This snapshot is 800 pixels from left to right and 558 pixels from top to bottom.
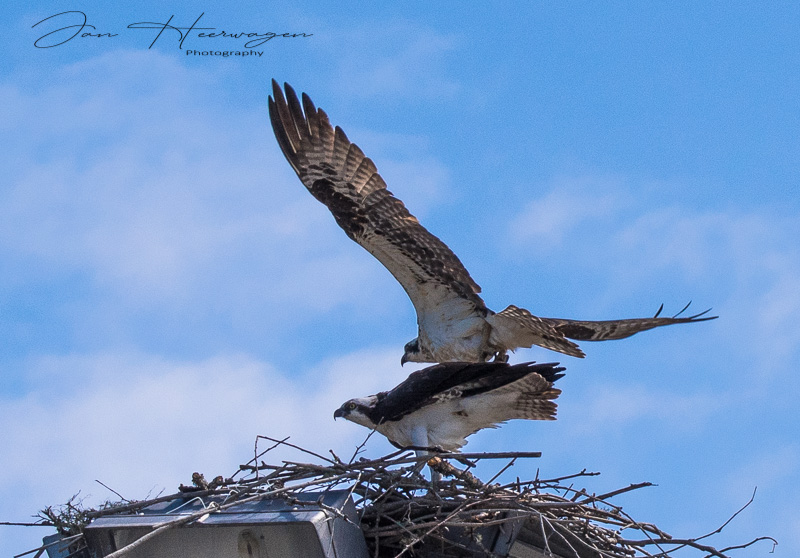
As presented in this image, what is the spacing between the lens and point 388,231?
302 inches

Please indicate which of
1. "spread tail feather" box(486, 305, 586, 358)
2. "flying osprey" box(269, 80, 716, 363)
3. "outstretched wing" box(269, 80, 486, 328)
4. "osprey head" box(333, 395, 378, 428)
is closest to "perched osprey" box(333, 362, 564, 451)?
"osprey head" box(333, 395, 378, 428)

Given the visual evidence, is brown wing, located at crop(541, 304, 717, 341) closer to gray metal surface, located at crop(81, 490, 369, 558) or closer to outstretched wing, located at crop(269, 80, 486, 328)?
outstretched wing, located at crop(269, 80, 486, 328)

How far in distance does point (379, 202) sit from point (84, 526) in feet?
10.1

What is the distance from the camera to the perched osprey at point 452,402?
6.84 m

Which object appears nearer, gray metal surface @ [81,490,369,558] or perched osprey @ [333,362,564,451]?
gray metal surface @ [81,490,369,558]

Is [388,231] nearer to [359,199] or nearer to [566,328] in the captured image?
[359,199]

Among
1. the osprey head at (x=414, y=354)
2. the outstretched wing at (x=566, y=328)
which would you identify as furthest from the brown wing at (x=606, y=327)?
the osprey head at (x=414, y=354)

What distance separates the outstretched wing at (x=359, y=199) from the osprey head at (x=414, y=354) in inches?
21.9

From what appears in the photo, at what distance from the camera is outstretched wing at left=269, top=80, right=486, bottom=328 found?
766cm

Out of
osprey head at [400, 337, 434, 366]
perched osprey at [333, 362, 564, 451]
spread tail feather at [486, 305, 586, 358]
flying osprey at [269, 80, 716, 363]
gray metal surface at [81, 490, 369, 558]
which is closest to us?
gray metal surface at [81, 490, 369, 558]

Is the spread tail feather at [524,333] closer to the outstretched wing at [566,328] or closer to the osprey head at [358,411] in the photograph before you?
the outstretched wing at [566,328]

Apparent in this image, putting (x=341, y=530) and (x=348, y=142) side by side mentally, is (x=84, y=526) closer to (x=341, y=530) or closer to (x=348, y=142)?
(x=341, y=530)

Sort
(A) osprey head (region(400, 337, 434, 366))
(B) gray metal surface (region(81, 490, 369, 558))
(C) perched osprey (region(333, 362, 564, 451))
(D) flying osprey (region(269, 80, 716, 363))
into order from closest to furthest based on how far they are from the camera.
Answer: (B) gray metal surface (region(81, 490, 369, 558)) < (C) perched osprey (region(333, 362, 564, 451)) < (D) flying osprey (region(269, 80, 716, 363)) < (A) osprey head (region(400, 337, 434, 366))

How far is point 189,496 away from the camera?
5785mm
